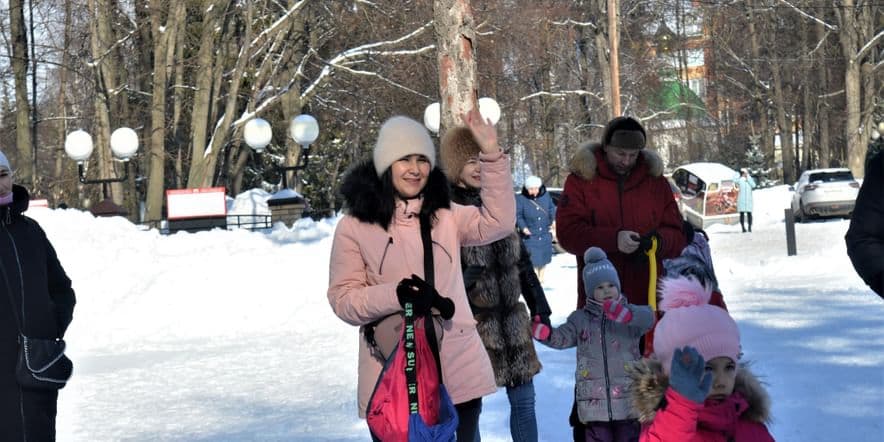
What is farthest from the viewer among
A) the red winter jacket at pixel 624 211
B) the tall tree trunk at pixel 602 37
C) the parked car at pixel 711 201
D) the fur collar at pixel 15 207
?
the tall tree trunk at pixel 602 37

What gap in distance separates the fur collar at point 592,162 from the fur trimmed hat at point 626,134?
4.9 inches

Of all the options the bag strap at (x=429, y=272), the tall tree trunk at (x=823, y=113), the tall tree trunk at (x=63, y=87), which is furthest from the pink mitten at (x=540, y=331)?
the tall tree trunk at (x=823, y=113)

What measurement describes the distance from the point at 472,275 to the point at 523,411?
70cm

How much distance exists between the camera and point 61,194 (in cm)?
4666

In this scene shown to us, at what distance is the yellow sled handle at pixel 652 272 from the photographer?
611 cm

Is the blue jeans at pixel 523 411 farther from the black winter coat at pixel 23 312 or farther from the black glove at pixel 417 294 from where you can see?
the black winter coat at pixel 23 312

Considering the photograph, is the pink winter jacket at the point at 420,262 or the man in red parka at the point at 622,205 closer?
the pink winter jacket at the point at 420,262

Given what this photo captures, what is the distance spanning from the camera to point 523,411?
6070 millimetres

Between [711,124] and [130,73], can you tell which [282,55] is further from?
[711,124]

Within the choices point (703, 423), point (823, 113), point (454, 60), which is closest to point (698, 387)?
point (703, 423)

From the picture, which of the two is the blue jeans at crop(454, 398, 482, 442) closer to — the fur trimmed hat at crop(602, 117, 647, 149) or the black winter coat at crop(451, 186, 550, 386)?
the black winter coat at crop(451, 186, 550, 386)

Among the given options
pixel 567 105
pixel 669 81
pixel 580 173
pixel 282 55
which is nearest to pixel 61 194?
pixel 282 55

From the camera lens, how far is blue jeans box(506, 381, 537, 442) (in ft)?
19.8

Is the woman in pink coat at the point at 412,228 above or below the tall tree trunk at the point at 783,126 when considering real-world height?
below
